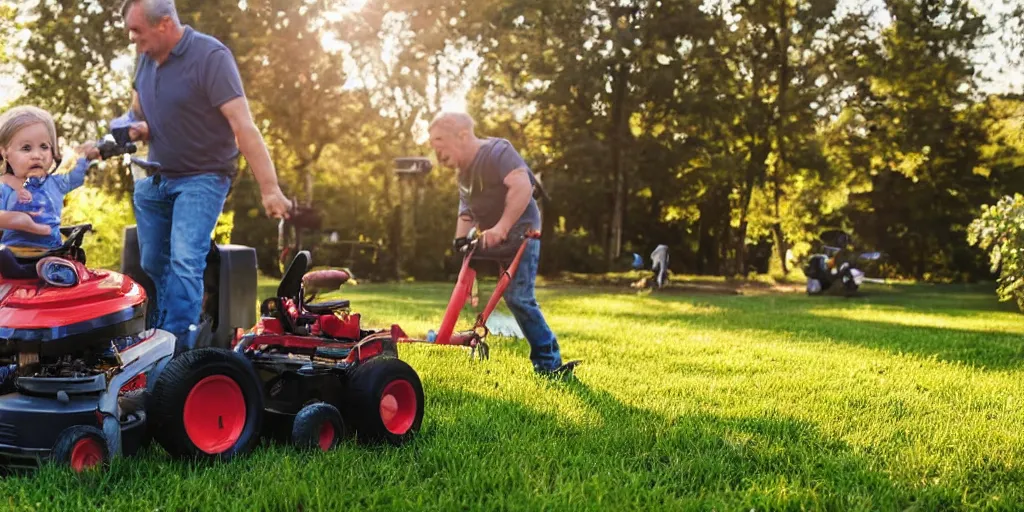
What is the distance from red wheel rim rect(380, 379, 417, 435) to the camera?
3.69 meters

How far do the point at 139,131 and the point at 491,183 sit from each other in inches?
86.1

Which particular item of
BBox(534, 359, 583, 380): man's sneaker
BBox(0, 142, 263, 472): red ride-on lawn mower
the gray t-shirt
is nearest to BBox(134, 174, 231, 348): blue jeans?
BBox(0, 142, 263, 472): red ride-on lawn mower

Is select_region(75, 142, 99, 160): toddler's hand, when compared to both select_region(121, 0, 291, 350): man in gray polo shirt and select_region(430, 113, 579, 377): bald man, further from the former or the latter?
select_region(430, 113, 579, 377): bald man

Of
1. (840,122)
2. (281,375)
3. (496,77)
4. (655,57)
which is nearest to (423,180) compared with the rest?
(496,77)

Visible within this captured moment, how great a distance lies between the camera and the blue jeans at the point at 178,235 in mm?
4168

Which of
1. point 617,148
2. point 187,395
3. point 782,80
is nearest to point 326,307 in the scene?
point 187,395

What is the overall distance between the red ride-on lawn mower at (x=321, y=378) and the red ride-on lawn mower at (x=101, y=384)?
282mm

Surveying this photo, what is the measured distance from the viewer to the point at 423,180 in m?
27.4

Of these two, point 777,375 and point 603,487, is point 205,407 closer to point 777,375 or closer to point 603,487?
point 603,487

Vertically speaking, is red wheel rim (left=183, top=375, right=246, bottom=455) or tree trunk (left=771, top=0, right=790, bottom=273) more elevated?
tree trunk (left=771, top=0, right=790, bottom=273)

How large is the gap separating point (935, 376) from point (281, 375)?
4678mm

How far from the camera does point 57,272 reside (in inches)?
123

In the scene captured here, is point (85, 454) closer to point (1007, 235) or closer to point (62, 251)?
point (62, 251)

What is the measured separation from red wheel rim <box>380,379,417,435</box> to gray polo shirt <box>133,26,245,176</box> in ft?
5.00
